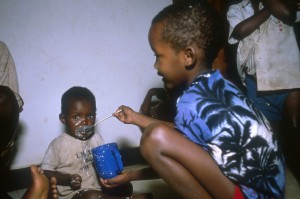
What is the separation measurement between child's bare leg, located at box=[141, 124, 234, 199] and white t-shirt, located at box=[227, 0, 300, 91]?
1390 millimetres

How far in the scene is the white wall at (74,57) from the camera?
8.63 feet

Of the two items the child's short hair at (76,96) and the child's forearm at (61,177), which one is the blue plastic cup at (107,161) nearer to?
the child's forearm at (61,177)

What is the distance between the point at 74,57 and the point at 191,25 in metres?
1.77

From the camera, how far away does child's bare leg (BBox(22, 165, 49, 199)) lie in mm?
1396

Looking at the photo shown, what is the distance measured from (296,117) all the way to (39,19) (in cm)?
248

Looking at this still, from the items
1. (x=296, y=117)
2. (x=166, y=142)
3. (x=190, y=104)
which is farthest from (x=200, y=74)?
(x=296, y=117)

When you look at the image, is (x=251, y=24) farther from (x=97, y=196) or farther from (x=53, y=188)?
(x=53, y=188)

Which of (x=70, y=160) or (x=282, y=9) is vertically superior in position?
(x=282, y=9)

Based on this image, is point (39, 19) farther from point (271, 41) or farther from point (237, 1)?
point (271, 41)

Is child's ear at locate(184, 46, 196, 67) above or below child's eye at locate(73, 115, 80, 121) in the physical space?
above

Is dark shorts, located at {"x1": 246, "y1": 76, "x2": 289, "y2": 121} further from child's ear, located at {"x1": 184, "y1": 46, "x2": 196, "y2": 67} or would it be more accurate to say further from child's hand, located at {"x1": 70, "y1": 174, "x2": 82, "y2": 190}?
child's hand, located at {"x1": 70, "y1": 174, "x2": 82, "y2": 190}

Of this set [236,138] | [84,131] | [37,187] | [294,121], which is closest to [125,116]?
[84,131]

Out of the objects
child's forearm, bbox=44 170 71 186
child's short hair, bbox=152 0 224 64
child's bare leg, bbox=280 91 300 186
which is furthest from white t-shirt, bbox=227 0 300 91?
child's forearm, bbox=44 170 71 186

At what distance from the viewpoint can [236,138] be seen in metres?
1.23
